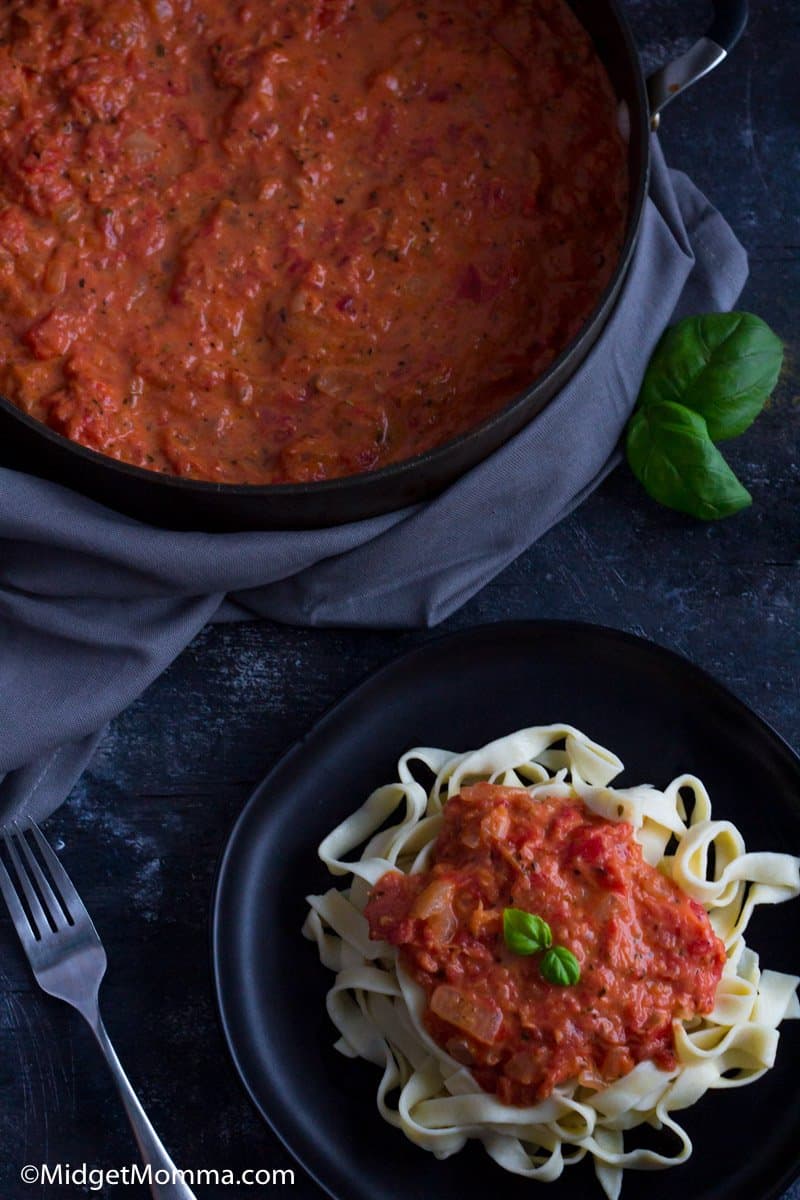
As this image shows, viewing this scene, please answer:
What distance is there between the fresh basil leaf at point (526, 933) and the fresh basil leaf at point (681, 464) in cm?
122

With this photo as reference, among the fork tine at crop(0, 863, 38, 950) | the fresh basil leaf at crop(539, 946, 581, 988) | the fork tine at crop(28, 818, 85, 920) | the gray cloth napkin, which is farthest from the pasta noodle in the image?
the fork tine at crop(0, 863, 38, 950)

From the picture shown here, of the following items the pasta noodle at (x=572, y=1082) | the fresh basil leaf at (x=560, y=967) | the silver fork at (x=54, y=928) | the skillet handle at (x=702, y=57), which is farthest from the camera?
the silver fork at (x=54, y=928)

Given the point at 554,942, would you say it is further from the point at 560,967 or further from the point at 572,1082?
the point at 572,1082

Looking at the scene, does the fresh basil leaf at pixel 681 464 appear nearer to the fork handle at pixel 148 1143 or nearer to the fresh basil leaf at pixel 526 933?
the fresh basil leaf at pixel 526 933

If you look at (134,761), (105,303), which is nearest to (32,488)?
(105,303)

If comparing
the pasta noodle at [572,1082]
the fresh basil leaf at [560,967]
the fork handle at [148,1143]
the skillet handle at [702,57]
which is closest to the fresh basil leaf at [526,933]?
the fresh basil leaf at [560,967]

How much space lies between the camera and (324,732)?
3.78 m

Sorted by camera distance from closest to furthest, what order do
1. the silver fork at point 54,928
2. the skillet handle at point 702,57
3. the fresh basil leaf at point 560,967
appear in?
the fresh basil leaf at point 560,967 < the skillet handle at point 702,57 < the silver fork at point 54,928

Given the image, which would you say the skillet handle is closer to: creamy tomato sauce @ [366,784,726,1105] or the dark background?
the dark background

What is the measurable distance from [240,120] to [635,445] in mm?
1359

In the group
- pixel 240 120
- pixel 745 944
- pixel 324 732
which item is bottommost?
pixel 745 944

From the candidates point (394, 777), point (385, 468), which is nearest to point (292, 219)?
point (385, 468)

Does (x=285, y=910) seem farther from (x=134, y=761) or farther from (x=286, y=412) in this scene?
(x=286, y=412)

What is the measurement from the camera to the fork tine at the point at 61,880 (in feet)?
12.5
